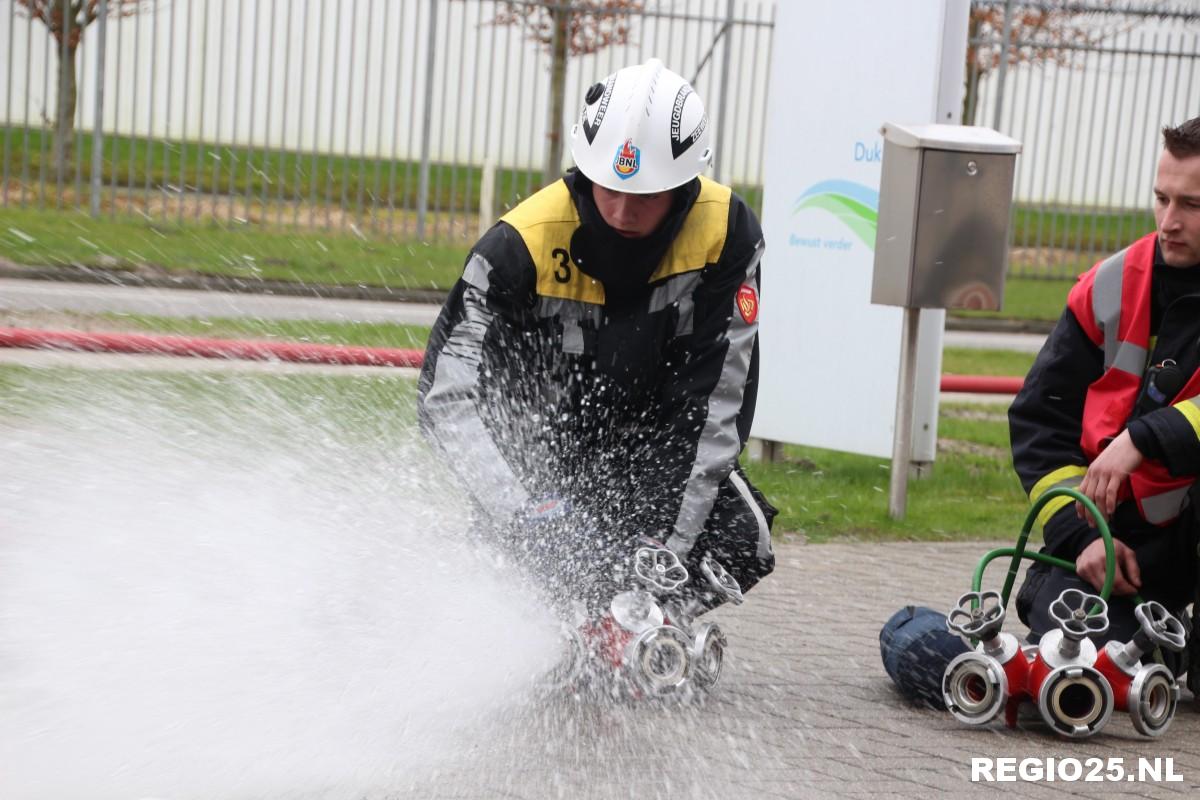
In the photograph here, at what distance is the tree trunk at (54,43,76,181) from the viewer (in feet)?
53.5

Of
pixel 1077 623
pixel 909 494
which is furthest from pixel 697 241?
pixel 909 494

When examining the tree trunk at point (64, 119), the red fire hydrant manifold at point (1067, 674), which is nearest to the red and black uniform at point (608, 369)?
the red fire hydrant manifold at point (1067, 674)

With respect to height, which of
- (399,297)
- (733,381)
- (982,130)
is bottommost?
(399,297)

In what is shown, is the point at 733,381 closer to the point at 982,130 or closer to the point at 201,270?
the point at 982,130

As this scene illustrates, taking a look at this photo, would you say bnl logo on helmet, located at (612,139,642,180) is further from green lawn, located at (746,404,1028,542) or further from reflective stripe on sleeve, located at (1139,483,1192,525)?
green lawn, located at (746,404,1028,542)

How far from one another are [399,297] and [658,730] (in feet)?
37.0

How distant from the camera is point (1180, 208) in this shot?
4.88 metres

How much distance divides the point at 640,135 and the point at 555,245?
419 mm

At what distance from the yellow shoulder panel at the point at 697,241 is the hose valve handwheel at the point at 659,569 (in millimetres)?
810

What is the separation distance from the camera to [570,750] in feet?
14.0

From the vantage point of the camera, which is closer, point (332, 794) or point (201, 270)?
point (332, 794)

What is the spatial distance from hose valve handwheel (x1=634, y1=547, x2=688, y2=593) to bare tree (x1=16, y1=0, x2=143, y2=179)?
500 inches

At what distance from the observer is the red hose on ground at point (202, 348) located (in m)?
8.93

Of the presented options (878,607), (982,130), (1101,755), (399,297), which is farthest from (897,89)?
(399,297)
